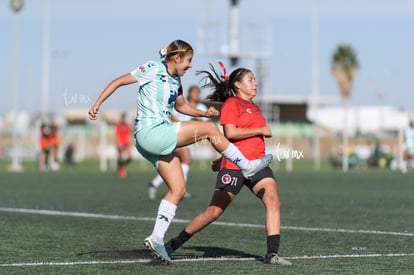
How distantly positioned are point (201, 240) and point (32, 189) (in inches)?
538

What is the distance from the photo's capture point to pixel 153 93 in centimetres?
963

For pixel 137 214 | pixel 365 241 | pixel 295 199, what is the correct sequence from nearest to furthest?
pixel 365 241, pixel 137 214, pixel 295 199

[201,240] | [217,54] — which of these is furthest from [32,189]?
[217,54]

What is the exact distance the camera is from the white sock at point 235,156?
955 centimetres

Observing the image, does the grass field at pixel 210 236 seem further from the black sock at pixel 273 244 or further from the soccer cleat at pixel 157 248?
the black sock at pixel 273 244

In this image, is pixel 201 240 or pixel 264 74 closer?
pixel 201 240

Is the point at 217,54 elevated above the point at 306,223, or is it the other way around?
the point at 217,54

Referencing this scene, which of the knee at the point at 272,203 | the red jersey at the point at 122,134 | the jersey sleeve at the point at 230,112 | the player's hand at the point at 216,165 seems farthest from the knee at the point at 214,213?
the red jersey at the point at 122,134

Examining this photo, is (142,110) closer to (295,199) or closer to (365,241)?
(365,241)

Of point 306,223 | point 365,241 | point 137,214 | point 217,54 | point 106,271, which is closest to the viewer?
point 106,271

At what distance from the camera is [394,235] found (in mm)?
12523

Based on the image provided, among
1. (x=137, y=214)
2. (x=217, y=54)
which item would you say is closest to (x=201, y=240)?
(x=137, y=214)

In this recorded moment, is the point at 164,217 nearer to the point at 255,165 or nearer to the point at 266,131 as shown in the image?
the point at 255,165

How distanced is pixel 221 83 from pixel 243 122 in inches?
24.7
